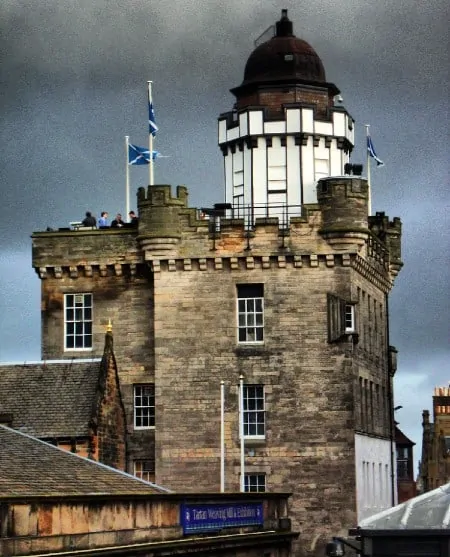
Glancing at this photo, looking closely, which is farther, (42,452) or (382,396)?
(382,396)

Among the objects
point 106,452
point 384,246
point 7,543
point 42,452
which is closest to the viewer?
point 7,543

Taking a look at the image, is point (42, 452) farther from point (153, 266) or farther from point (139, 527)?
point (153, 266)

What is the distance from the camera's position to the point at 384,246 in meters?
83.8

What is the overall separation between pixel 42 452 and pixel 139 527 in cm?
588

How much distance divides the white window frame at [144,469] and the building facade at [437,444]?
69.5m

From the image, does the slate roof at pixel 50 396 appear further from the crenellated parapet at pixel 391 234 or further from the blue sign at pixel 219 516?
the crenellated parapet at pixel 391 234

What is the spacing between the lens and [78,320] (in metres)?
78.9

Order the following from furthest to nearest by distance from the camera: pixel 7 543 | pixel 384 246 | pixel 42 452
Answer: pixel 384 246 → pixel 42 452 → pixel 7 543

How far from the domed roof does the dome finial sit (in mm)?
750

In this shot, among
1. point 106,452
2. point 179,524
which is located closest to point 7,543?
point 179,524

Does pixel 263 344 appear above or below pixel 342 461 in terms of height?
above

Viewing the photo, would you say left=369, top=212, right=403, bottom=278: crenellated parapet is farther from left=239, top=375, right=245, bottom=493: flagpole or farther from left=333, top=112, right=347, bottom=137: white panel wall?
left=239, top=375, right=245, bottom=493: flagpole

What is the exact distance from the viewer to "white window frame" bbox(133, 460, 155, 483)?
7625 centimetres

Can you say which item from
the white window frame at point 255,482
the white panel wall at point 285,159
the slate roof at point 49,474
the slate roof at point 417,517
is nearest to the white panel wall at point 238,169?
the white panel wall at point 285,159
